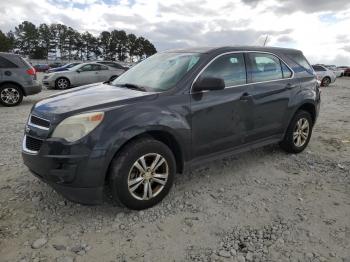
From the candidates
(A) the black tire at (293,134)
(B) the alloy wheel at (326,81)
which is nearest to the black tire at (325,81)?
(B) the alloy wheel at (326,81)

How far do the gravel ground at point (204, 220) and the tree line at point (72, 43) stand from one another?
96206mm

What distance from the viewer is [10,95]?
10648 mm

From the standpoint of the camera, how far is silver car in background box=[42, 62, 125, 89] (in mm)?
16516

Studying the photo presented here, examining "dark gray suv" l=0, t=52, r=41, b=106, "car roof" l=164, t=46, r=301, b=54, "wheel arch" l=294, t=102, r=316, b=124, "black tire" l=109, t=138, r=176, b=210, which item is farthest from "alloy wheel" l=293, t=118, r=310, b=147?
"dark gray suv" l=0, t=52, r=41, b=106

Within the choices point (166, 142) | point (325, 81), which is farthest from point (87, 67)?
point (325, 81)

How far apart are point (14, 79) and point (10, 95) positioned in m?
0.50

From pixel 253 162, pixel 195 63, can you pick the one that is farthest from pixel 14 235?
pixel 253 162

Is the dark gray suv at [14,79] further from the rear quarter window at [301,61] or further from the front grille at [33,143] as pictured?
the rear quarter window at [301,61]

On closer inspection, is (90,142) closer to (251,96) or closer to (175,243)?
(175,243)

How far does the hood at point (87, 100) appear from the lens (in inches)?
138

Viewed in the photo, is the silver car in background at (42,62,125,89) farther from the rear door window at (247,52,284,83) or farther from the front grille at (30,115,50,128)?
the front grille at (30,115,50,128)

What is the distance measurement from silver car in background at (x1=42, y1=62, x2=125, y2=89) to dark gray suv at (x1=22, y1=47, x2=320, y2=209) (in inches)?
484

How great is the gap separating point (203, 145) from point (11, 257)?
7.43 ft

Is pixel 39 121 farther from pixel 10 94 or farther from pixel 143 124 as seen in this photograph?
pixel 10 94
